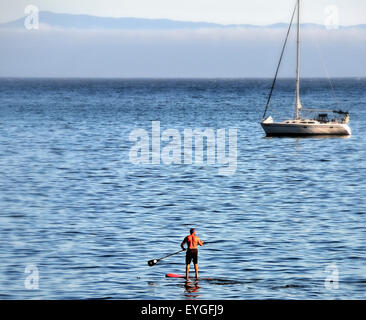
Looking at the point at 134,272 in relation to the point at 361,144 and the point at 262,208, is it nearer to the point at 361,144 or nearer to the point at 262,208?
the point at 262,208

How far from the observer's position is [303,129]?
84.3 m

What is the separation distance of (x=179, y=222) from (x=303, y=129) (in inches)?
1757

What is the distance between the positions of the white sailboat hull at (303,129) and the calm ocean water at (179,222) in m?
2.20

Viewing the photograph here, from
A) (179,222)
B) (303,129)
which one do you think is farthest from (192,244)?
(303,129)

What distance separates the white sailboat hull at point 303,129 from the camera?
83812mm

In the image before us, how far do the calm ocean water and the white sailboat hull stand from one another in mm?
2204

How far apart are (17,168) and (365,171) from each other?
2802 centimetres

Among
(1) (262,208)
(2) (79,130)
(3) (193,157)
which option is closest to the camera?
(1) (262,208)

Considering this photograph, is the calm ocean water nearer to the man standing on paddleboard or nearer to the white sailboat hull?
the man standing on paddleboard

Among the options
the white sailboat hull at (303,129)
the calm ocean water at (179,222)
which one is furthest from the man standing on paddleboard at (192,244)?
the white sailboat hull at (303,129)

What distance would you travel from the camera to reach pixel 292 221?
42719mm

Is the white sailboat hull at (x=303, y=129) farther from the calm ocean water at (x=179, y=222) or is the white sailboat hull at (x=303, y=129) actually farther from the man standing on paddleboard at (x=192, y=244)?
the man standing on paddleboard at (x=192, y=244)
